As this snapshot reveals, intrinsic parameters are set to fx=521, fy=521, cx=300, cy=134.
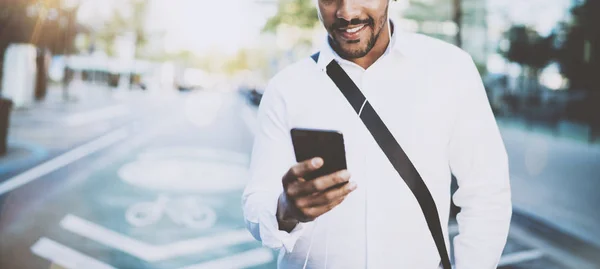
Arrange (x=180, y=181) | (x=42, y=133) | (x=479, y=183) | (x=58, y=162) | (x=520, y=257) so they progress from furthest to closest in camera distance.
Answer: (x=42, y=133) < (x=58, y=162) < (x=180, y=181) < (x=520, y=257) < (x=479, y=183)

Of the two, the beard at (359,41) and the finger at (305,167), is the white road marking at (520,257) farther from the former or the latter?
the finger at (305,167)

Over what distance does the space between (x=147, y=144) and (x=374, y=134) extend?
12.7 m

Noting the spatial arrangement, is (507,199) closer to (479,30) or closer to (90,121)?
(90,121)

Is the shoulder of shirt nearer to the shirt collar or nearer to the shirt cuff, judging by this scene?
the shirt collar

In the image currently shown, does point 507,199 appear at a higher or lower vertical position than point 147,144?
higher

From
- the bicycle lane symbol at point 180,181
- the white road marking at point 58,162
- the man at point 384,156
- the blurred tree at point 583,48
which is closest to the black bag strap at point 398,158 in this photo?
the man at point 384,156

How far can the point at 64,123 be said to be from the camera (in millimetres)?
18094

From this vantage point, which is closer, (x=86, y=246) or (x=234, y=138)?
(x=86, y=246)

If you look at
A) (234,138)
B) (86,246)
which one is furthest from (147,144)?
(86,246)

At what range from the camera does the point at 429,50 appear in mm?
1772

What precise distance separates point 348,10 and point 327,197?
0.67 m

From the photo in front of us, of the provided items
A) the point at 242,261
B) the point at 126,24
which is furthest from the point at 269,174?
the point at 126,24

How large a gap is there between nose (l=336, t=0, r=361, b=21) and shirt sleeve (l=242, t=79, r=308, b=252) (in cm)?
34

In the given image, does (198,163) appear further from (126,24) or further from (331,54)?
(126,24)
